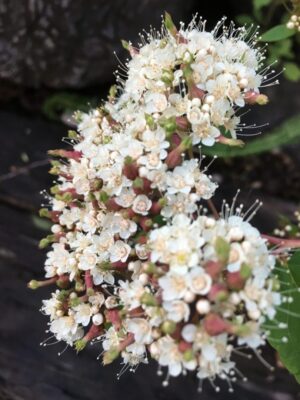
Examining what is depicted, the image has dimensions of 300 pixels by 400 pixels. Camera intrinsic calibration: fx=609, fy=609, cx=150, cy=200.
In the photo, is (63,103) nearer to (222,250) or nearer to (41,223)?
(41,223)

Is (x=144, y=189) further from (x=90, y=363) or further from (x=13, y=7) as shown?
(x=13, y=7)

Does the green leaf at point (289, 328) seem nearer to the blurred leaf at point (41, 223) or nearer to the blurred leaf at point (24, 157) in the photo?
the blurred leaf at point (41, 223)

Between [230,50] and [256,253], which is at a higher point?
[230,50]

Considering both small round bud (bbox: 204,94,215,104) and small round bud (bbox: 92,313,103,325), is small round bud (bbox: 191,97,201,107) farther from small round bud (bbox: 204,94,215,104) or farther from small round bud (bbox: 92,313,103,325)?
small round bud (bbox: 92,313,103,325)

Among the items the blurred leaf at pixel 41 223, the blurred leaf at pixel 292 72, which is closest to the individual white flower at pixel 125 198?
the blurred leaf at pixel 41 223

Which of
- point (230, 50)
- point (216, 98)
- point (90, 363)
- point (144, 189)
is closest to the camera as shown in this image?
point (144, 189)

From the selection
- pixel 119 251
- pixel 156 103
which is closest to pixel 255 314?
pixel 119 251

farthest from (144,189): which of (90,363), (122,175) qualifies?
(90,363)

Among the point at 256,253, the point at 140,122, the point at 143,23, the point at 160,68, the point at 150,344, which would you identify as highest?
the point at 143,23
